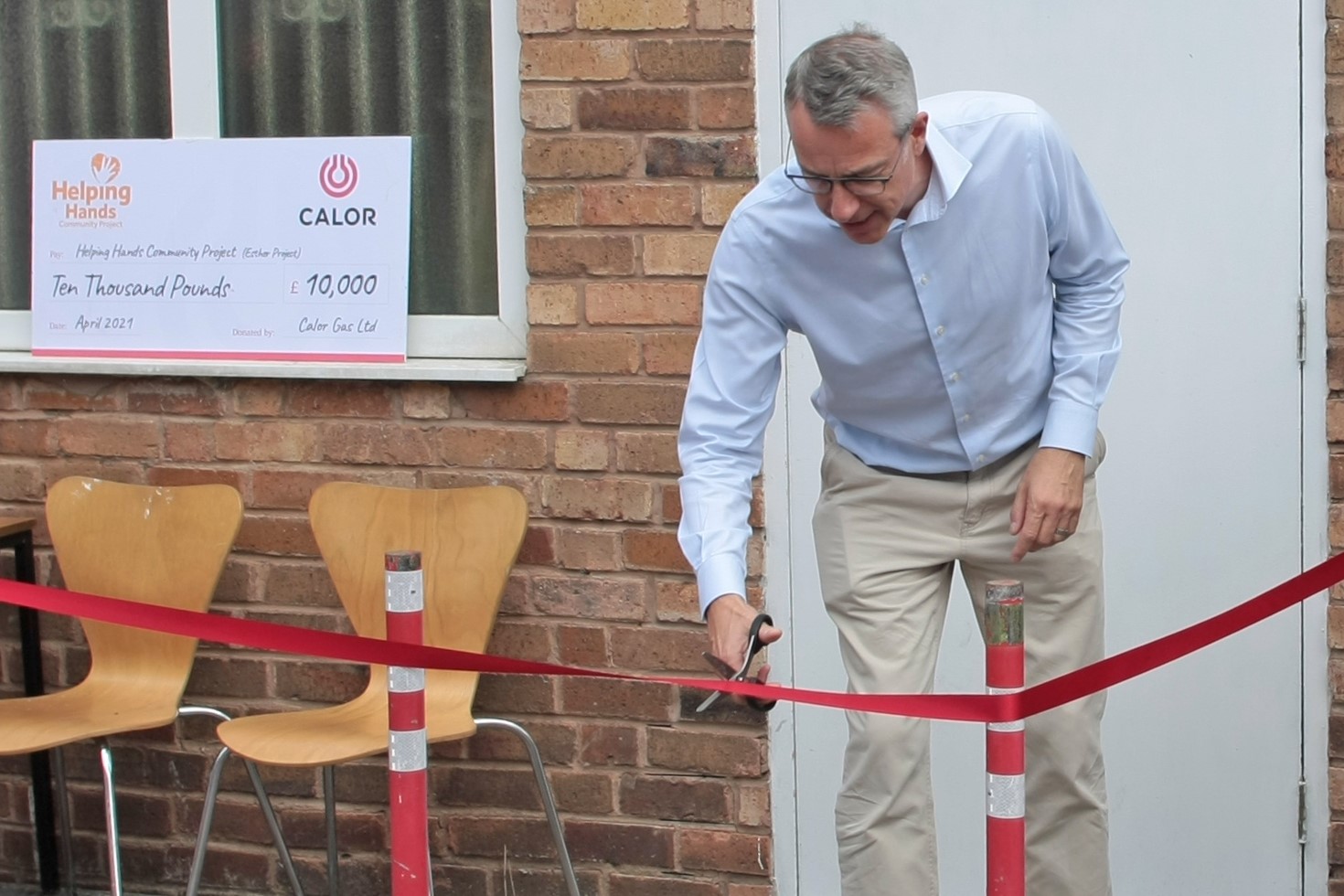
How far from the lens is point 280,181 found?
14.7 ft

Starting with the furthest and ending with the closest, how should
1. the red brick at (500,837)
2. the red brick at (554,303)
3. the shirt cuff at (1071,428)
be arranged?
the red brick at (500,837) → the red brick at (554,303) → the shirt cuff at (1071,428)

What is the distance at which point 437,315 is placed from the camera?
4.41m

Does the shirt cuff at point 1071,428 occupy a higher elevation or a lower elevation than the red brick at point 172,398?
lower

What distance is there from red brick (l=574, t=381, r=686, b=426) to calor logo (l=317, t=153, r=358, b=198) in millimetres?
774

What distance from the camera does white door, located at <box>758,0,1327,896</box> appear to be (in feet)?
12.6

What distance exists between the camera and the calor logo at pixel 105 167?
4.61 meters

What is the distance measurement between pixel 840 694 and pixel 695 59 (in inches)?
68.2

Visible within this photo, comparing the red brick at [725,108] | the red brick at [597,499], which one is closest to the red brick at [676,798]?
the red brick at [597,499]

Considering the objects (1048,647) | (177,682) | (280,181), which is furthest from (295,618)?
(1048,647)

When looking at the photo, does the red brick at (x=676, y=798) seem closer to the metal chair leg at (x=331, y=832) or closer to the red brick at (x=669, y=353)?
the metal chair leg at (x=331, y=832)

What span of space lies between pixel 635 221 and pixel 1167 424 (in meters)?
1.24

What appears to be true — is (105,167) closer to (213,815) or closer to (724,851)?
(213,815)

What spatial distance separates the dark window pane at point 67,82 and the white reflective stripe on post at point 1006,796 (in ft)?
9.45

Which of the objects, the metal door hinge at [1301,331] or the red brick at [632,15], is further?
the red brick at [632,15]
